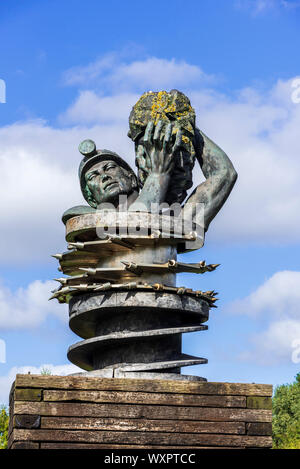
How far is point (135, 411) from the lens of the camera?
9.66 m

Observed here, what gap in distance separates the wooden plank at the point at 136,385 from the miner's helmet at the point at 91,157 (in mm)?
2832

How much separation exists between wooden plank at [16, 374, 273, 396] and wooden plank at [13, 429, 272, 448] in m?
0.46

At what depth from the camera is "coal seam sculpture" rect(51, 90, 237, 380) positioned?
10.5 m

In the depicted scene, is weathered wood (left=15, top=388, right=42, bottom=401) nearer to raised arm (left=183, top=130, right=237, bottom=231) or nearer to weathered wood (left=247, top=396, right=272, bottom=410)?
weathered wood (left=247, top=396, right=272, bottom=410)

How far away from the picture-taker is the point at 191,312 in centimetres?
1070

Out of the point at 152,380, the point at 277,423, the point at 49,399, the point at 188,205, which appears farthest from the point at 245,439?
the point at 277,423

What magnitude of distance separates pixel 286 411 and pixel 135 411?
35.2 m

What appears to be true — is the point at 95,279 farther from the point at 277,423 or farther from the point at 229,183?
the point at 277,423

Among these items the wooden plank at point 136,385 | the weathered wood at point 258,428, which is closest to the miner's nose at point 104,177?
the wooden plank at point 136,385

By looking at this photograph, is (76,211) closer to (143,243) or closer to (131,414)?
(143,243)

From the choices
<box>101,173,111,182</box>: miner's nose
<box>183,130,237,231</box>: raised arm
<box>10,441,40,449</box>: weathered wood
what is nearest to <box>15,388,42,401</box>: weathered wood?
<box>10,441,40,449</box>: weathered wood

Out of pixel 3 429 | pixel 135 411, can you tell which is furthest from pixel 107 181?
pixel 3 429

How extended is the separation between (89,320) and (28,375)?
1437 millimetres

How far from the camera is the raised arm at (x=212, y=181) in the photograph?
11.5m
